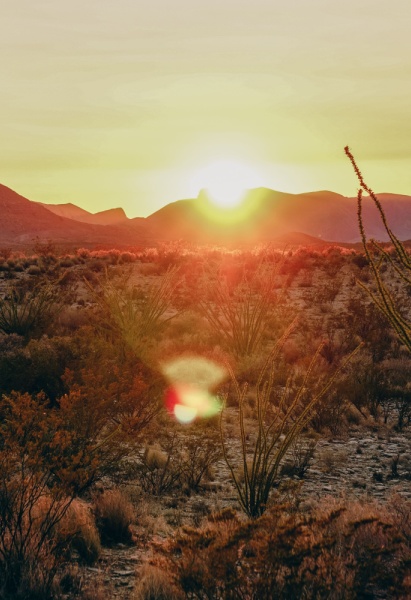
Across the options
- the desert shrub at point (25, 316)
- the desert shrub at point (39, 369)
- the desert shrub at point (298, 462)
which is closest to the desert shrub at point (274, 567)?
the desert shrub at point (298, 462)

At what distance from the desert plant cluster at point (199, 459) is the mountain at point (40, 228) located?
13798 cm

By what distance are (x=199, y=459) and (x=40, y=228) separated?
160701mm

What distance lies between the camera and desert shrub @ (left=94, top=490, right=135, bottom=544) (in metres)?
6.61

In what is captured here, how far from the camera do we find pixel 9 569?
17.3 ft

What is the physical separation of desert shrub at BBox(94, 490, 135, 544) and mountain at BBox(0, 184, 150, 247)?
5744 inches

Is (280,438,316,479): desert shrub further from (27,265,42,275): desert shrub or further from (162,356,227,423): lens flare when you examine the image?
(27,265,42,275): desert shrub

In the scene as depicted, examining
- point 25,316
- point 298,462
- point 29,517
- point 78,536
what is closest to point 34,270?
point 25,316

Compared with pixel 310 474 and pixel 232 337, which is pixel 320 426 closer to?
pixel 310 474

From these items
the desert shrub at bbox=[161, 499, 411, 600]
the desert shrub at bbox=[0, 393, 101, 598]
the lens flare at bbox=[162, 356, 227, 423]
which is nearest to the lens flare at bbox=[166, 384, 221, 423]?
the lens flare at bbox=[162, 356, 227, 423]

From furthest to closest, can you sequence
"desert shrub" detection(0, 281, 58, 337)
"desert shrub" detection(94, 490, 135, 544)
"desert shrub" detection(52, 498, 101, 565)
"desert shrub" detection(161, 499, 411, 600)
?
→ "desert shrub" detection(0, 281, 58, 337) < "desert shrub" detection(94, 490, 135, 544) < "desert shrub" detection(52, 498, 101, 565) < "desert shrub" detection(161, 499, 411, 600)

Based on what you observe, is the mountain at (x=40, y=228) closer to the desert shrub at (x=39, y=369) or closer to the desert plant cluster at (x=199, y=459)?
the desert plant cluster at (x=199, y=459)

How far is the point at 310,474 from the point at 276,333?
1083cm

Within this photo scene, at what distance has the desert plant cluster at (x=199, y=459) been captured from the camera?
15.6 feet

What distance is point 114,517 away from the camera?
6770mm
